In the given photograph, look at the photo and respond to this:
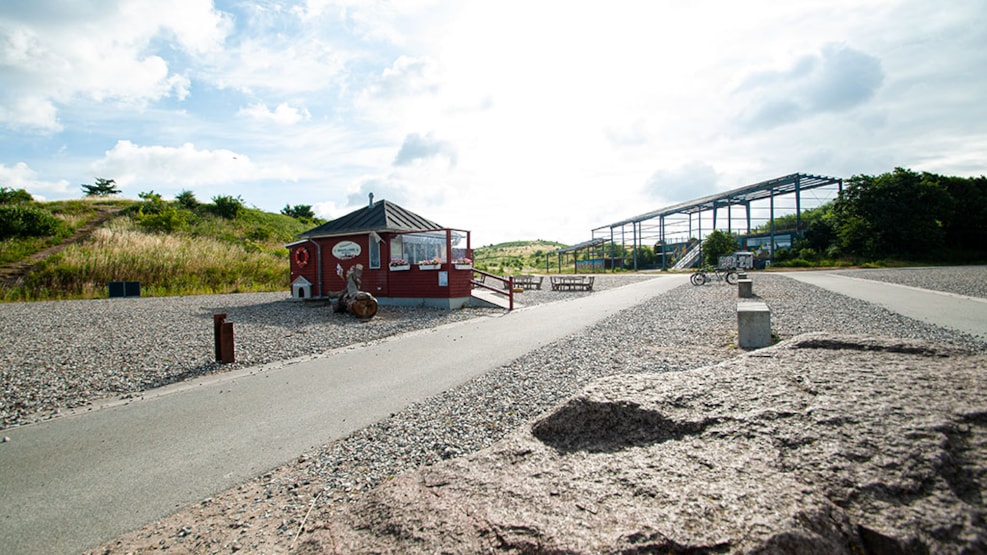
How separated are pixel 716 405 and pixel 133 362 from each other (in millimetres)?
8623

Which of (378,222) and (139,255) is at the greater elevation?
(378,222)

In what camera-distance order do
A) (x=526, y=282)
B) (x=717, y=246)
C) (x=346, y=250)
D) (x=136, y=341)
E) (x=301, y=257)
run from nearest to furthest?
(x=136, y=341) < (x=346, y=250) < (x=301, y=257) < (x=526, y=282) < (x=717, y=246)

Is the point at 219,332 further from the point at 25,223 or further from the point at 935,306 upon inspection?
the point at 25,223

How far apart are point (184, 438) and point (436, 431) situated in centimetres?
240

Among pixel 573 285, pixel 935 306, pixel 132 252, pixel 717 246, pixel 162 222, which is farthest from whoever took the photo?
pixel 717 246

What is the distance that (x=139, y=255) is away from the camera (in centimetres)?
2195

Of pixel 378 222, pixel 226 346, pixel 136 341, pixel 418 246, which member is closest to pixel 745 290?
pixel 418 246

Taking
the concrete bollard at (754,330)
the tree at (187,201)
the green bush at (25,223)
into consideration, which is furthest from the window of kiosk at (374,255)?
the tree at (187,201)

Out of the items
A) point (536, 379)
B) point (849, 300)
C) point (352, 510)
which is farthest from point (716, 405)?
point (849, 300)

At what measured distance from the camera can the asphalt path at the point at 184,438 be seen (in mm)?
3283

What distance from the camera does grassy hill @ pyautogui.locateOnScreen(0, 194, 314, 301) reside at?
19.4m

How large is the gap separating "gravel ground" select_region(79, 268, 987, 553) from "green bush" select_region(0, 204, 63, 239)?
2860 centimetres

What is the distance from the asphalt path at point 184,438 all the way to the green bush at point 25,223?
25395 millimetres

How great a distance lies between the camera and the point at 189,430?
483 cm
